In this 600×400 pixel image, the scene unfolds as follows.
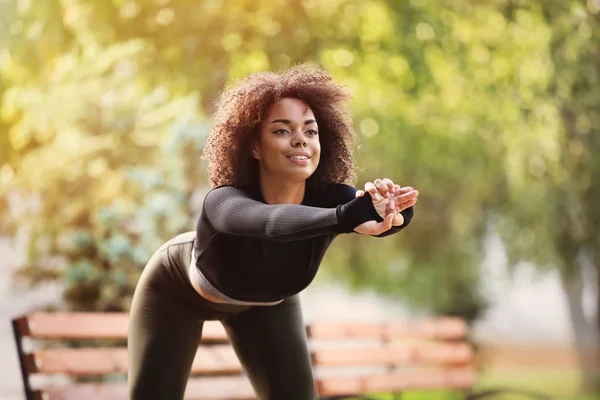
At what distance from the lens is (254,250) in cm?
178

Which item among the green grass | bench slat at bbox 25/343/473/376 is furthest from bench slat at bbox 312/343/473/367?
the green grass

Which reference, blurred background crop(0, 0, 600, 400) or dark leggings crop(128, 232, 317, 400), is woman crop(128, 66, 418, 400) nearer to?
dark leggings crop(128, 232, 317, 400)

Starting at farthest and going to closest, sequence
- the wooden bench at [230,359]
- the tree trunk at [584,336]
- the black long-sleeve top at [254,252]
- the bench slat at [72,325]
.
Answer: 1. the tree trunk at [584,336]
2. the wooden bench at [230,359]
3. the bench slat at [72,325]
4. the black long-sleeve top at [254,252]

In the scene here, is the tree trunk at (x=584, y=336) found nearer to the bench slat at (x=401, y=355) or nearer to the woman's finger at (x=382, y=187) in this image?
the bench slat at (x=401, y=355)

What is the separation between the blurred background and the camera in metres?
5.39

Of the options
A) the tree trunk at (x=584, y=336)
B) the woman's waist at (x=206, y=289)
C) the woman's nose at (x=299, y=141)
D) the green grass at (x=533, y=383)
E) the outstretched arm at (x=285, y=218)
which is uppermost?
the woman's nose at (x=299, y=141)

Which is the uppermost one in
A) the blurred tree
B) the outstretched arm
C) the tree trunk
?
the blurred tree

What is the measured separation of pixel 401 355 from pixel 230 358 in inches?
42.3

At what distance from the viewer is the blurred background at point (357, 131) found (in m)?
5.39

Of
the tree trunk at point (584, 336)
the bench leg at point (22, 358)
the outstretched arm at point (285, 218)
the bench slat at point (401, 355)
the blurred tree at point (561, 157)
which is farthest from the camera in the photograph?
the tree trunk at point (584, 336)

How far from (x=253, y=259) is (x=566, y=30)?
5649mm

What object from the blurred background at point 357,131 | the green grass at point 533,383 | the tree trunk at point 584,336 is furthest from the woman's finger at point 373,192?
the tree trunk at point 584,336

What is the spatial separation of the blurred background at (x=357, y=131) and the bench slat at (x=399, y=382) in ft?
4.73

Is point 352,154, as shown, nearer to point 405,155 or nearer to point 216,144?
point 216,144
